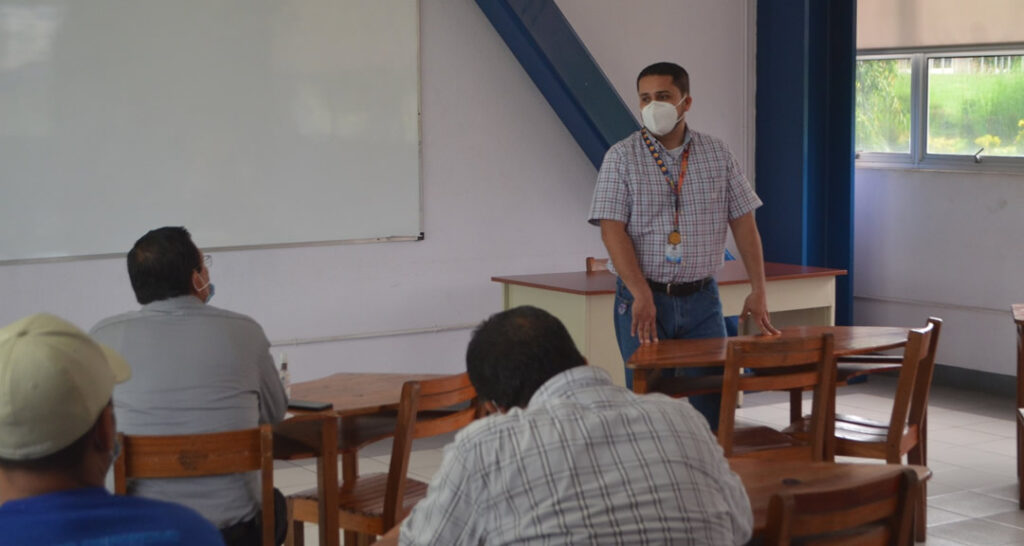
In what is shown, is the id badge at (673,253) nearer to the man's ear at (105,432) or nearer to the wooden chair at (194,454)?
the wooden chair at (194,454)

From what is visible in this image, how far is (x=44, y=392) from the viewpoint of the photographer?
1.44 metres

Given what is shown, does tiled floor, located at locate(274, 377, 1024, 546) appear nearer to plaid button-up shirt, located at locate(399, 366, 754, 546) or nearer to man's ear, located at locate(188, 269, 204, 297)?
man's ear, located at locate(188, 269, 204, 297)

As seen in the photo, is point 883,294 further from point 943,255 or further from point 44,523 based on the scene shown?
point 44,523

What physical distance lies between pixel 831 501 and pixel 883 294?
20.0ft

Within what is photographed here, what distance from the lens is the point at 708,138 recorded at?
4352 millimetres

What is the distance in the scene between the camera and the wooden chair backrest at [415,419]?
3.19 meters

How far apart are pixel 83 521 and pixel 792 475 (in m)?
1.62

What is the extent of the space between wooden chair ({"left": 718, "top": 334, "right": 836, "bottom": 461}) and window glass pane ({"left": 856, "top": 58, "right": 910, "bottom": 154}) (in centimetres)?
424

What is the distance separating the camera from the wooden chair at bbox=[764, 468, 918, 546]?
201 centimetres

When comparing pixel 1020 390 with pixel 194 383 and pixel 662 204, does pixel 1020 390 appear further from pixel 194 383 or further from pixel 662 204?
pixel 194 383

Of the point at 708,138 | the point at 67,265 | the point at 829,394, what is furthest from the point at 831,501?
the point at 67,265

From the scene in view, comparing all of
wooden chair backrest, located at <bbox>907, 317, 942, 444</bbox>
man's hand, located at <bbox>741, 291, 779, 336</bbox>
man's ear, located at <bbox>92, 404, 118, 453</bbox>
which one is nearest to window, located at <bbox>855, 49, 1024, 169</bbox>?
wooden chair backrest, located at <bbox>907, 317, 942, 444</bbox>

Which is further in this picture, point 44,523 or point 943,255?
point 943,255

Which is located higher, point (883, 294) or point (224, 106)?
point (224, 106)
